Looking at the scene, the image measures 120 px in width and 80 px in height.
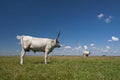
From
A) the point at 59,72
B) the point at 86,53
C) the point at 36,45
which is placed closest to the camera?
the point at 59,72

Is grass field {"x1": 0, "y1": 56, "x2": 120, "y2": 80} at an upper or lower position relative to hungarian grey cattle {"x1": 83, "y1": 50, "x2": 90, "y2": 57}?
lower

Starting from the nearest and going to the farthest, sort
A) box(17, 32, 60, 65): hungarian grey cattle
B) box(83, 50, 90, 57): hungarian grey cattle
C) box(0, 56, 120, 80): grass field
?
1. box(0, 56, 120, 80): grass field
2. box(17, 32, 60, 65): hungarian grey cattle
3. box(83, 50, 90, 57): hungarian grey cattle

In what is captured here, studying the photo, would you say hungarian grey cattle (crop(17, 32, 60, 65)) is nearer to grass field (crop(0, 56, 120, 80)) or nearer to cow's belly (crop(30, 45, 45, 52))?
cow's belly (crop(30, 45, 45, 52))

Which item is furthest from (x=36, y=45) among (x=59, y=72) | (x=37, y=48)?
(x=59, y=72)

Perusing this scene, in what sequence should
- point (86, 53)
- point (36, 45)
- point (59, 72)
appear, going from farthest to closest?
point (86, 53) < point (36, 45) < point (59, 72)

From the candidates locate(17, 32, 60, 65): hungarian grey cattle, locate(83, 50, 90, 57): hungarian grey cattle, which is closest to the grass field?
locate(17, 32, 60, 65): hungarian grey cattle

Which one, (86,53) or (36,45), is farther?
(86,53)

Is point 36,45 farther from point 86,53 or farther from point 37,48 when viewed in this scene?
point 86,53

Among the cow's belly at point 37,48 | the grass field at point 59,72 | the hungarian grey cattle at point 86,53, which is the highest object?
the hungarian grey cattle at point 86,53

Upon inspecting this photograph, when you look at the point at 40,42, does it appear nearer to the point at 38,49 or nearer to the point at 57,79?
the point at 38,49

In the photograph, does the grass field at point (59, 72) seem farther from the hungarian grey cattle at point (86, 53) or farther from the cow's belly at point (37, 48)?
the hungarian grey cattle at point (86, 53)

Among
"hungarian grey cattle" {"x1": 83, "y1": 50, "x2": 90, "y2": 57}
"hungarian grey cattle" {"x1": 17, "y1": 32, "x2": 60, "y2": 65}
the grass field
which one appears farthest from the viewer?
"hungarian grey cattle" {"x1": 83, "y1": 50, "x2": 90, "y2": 57}

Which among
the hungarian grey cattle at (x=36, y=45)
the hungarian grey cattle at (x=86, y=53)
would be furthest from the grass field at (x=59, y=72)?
the hungarian grey cattle at (x=86, y=53)

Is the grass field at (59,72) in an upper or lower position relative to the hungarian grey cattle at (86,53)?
lower
